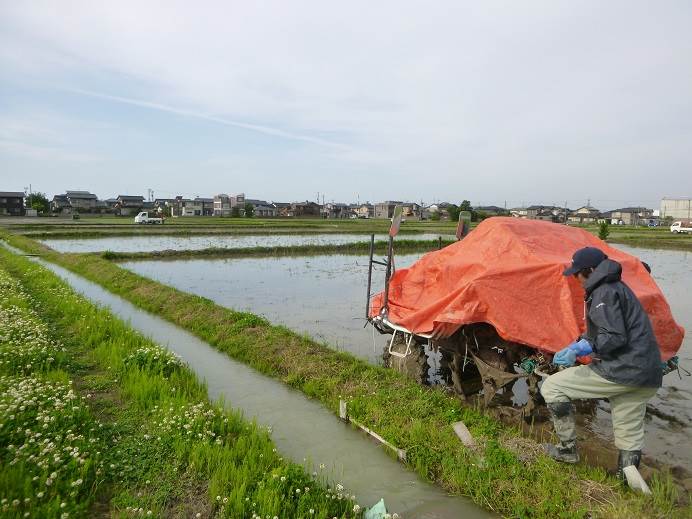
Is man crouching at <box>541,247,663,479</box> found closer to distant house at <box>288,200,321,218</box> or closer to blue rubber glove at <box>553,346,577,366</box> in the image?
blue rubber glove at <box>553,346,577,366</box>

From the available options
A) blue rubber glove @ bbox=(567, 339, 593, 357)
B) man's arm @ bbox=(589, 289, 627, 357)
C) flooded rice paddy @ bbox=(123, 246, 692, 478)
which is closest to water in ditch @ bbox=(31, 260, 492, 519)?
blue rubber glove @ bbox=(567, 339, 593, 357)

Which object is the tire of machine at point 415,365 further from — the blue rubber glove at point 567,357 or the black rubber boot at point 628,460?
the black rubber boot at point 628,460

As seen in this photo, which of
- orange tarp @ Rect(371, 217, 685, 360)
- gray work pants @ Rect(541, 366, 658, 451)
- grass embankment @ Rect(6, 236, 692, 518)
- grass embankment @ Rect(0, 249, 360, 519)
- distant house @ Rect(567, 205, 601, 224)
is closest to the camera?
grass embankment @ Rect(0, 249, 360, 519)

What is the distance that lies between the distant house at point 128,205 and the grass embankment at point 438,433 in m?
84.6

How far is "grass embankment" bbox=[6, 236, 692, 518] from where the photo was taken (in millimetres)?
3672

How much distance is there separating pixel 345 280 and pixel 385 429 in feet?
37.7

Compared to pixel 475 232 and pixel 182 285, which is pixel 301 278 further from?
pixel 475 232

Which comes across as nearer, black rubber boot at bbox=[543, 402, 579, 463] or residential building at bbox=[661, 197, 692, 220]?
black rubber boot at bbox=[543, 402, 579, 463]

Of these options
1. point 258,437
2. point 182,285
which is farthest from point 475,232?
point 182,285

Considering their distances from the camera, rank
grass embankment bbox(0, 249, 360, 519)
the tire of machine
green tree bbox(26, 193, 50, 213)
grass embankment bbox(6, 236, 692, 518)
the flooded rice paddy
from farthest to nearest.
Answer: green tree bbox(26, 193, 50, 213) → the tire of machine → the flooded rice paddy → grass embankment bbox(6, 236, 692, 518) → grass embankment bbox(0, 249, 360, 519)

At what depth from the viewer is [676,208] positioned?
102 m

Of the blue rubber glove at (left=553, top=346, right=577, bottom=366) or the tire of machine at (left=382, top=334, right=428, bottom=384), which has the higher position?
the blue rubber glove at (left=553, top=346, right=577, bottom=366)

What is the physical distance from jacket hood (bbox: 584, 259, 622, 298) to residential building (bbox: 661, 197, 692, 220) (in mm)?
115910

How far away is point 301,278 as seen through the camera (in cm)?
1662
